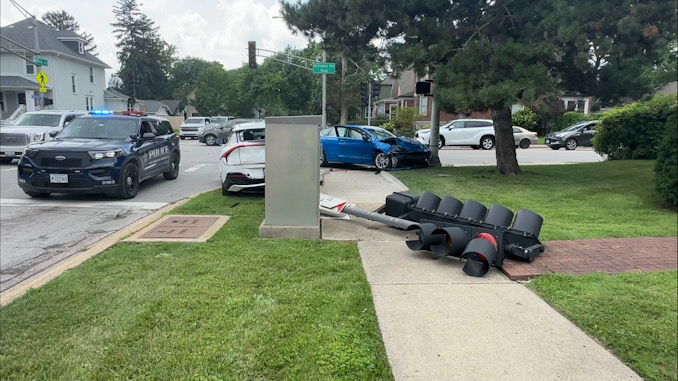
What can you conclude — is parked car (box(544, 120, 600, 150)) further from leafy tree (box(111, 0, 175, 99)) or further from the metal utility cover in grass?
leafy tree (box(111, 0, 175, 99))

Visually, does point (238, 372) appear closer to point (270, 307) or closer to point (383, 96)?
point (270, 307)

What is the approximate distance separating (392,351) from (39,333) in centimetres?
244

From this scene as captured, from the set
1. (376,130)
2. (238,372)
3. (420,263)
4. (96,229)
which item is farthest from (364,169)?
(238,372)

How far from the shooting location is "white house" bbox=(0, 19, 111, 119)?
122 ft

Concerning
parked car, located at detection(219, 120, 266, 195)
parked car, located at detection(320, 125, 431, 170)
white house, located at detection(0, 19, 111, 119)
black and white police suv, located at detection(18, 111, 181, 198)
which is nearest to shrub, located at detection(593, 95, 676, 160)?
parked car, located at detection(320, 125, 431, 170)

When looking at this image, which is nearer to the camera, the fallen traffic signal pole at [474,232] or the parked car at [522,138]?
the fallen traffic signal pole at [474,232]

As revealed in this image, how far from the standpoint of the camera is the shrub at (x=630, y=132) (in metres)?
13.7

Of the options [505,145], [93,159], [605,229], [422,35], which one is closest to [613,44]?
[505,145]

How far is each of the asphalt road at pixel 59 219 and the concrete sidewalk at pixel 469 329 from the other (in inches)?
150

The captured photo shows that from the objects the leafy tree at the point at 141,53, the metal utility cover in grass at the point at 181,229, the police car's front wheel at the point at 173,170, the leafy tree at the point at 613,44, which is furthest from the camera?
the leafy tree at the point at 141,53

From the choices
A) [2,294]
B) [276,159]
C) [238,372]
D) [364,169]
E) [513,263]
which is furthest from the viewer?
[364,169]

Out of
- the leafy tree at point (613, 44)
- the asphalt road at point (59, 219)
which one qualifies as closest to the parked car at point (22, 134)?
the asphalt road at point (59, 219)

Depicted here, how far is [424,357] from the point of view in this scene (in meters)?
3.02

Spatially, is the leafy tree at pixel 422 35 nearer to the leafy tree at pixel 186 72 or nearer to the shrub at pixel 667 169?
the shrub at pixel 667 169
